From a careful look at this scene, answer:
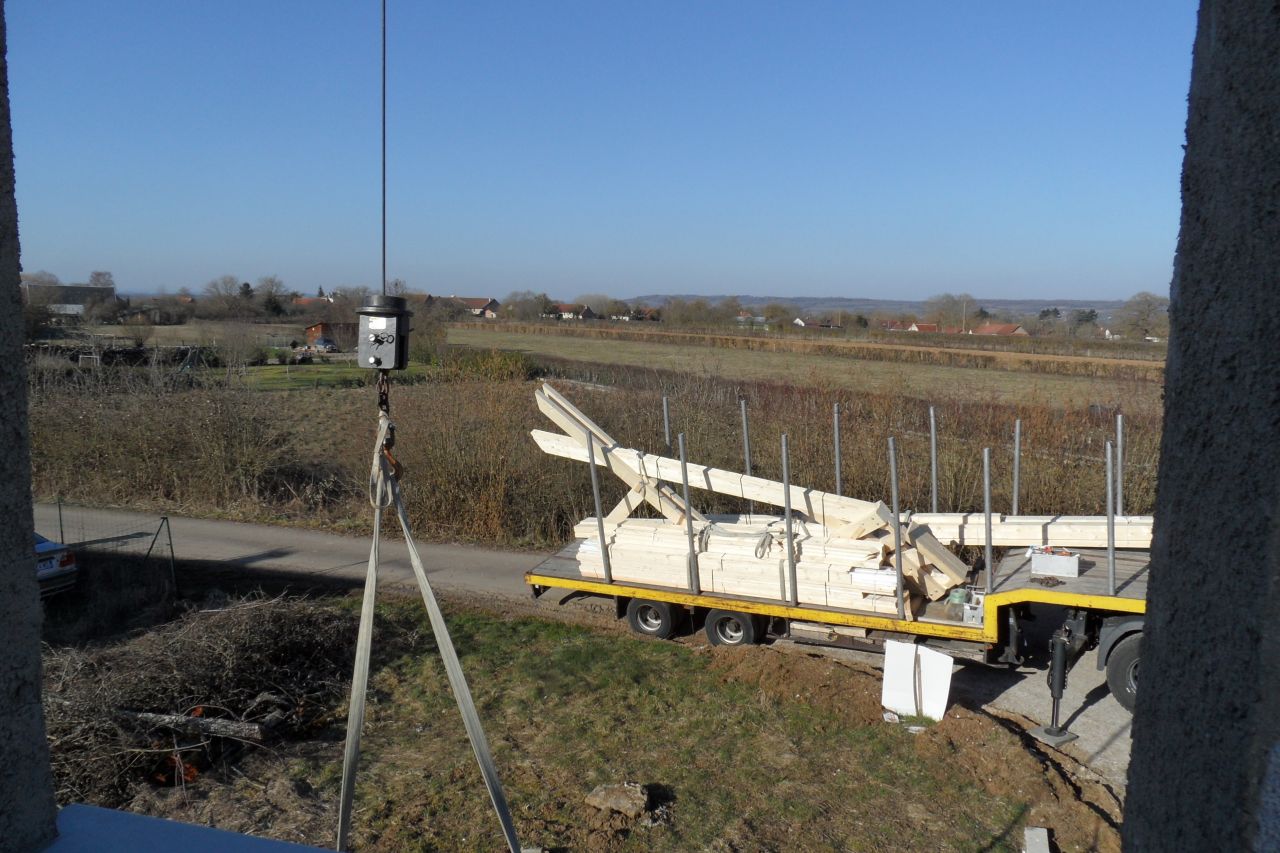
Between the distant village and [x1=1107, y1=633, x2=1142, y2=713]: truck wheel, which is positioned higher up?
the distant village

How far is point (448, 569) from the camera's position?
1423 cm

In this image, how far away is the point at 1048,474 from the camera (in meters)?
14.6

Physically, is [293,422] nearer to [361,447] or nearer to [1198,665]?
[361,447]

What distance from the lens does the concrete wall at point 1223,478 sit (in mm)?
1367

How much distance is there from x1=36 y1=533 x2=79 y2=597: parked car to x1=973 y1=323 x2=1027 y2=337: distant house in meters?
55.8

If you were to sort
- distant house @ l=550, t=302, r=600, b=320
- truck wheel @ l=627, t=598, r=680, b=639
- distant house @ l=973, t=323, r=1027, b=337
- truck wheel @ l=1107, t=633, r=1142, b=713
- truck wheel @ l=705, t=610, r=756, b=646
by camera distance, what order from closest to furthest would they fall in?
truck wheel @ l=1107, t=633, r=1142, b=713
truck wheel @ l=705, t=610, r=756, b=646
truck wheel @ l=627, t=598, r=680, b=639
distant house @ l=973, t=323, r=1027, b=337
distant house @ l=550, t=302, r=600, b=320

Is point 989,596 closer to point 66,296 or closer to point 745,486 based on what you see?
point 745,486

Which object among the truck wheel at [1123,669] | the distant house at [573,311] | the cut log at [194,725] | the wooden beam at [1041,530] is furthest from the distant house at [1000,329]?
the cut log at [194,725]

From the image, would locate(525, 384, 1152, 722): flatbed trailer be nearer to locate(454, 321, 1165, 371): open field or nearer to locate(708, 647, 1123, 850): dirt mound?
locate(708, 647, 1123, 850): dirt mound

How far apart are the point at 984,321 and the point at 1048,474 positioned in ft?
207

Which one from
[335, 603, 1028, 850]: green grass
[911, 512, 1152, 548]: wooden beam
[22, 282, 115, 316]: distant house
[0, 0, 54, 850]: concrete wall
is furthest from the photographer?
[22, 282, 115, 316]: distant house

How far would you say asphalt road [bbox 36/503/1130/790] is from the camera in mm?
8641

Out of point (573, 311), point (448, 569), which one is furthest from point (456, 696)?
point (573, 311)

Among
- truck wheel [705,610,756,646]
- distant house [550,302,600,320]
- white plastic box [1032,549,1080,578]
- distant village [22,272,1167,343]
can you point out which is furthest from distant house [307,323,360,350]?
distant house [550,302,600,320]
